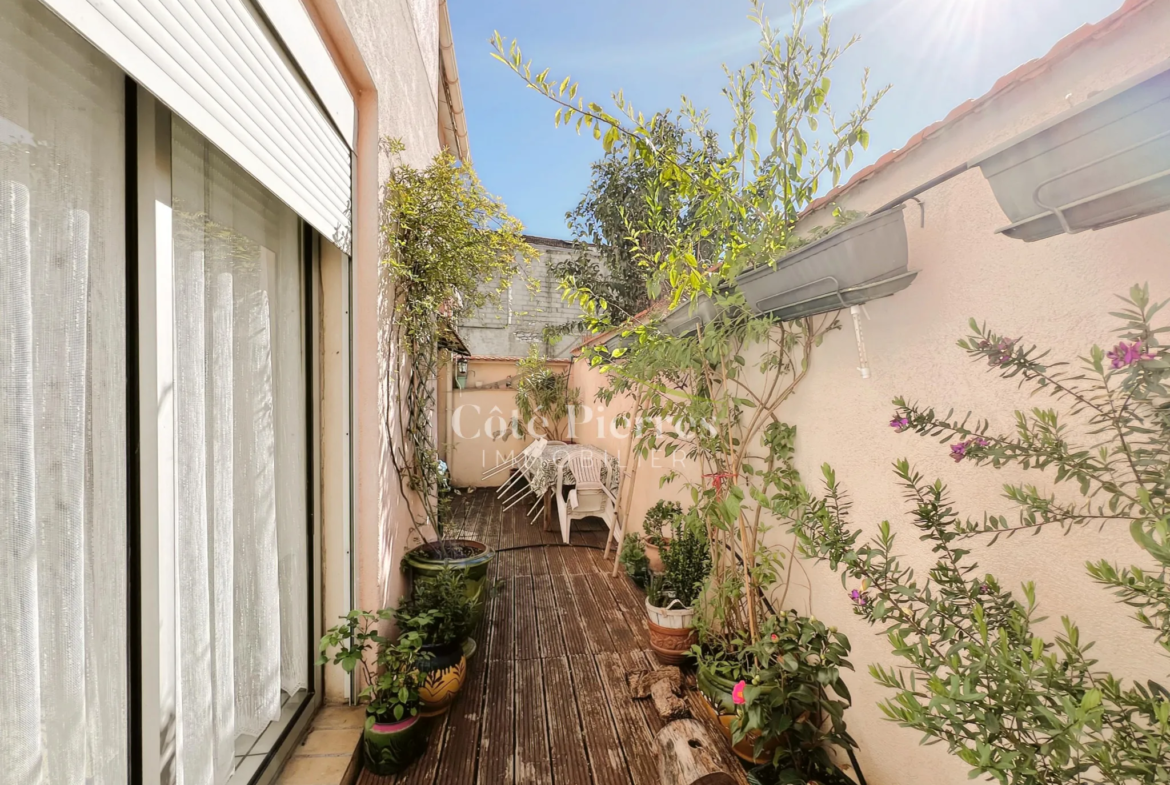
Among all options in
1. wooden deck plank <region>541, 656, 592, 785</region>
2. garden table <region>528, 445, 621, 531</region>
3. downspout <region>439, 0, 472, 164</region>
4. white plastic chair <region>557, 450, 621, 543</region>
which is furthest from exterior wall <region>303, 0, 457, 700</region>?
garden table <region>528, 445, 621, 531</region>

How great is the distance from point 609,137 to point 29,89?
135cm

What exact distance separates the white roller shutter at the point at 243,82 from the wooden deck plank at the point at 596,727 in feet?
8.03

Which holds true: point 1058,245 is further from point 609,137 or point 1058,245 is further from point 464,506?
point 464,506

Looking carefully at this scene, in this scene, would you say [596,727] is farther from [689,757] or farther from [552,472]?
[552,472]

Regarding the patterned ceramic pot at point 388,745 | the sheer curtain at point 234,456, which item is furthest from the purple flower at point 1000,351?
the patterned ceramic pot at point 388,745

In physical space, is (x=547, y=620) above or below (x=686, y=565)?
below

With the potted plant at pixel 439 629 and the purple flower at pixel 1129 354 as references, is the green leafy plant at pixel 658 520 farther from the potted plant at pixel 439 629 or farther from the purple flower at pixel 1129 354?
the purple flower at pixel 1129 354

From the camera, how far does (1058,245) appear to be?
1111 mm

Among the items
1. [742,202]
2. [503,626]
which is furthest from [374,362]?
[503,626]

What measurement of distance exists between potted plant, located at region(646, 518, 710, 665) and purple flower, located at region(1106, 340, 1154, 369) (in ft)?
5.90

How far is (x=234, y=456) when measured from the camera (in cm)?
154

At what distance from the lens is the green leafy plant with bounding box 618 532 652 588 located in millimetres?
3779

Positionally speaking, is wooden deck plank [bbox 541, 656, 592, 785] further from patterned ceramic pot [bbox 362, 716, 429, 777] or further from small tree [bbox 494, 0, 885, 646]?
small tree [bbox 494, 0, 885, 646]

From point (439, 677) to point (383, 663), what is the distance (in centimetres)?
31
